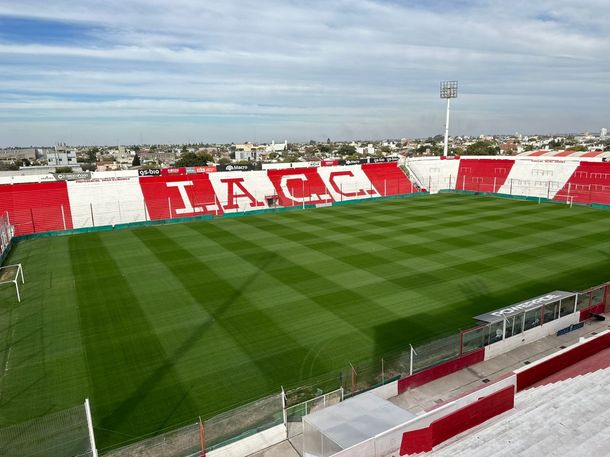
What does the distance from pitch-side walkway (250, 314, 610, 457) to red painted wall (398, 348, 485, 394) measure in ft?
0.41

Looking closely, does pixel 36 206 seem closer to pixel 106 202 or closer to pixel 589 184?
pixel 106 202

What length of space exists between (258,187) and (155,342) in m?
38.7

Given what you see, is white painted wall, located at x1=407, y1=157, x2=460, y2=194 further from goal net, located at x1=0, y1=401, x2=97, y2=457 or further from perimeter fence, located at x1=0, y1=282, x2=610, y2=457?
goal net, located at x1=0, y1=401, x2=97, y2=457

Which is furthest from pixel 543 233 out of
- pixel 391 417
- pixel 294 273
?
pixel 391 417

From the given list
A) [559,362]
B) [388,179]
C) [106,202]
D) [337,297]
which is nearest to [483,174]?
[388,179]

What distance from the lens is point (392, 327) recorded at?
16.8m

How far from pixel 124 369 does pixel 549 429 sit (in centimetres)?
1243

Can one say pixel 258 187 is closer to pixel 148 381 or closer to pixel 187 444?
pixel 148 381

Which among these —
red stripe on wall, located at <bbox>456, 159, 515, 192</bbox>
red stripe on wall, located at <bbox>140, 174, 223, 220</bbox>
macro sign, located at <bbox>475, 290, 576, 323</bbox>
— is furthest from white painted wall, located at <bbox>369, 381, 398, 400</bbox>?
red stripe on wall, located at <bbox>456, 159, 515, 192</bbox>

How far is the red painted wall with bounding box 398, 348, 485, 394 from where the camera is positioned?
501 inches

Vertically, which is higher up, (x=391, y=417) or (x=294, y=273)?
(x=391, y=417)

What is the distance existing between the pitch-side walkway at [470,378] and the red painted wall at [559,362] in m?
1.92

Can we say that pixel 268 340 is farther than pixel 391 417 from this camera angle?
Yes

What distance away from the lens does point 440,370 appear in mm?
13398
